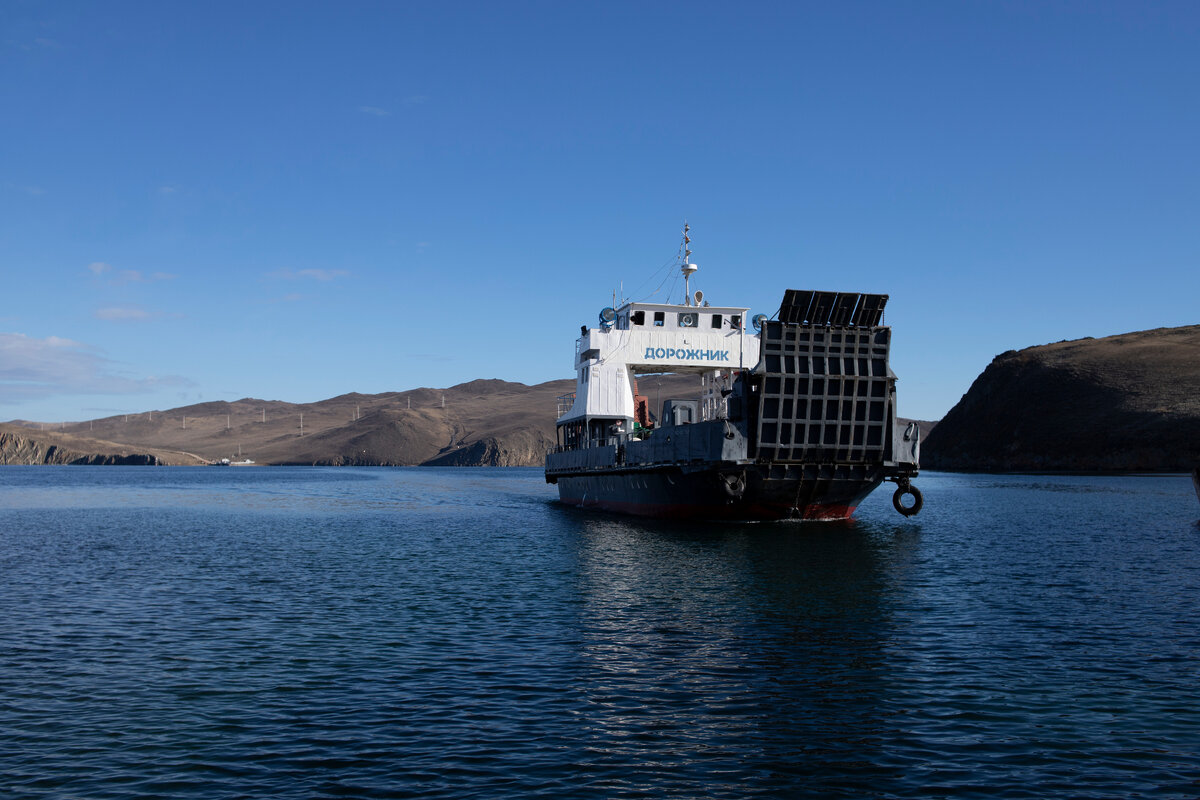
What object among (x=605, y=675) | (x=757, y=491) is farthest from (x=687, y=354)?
(x=605, y=675)

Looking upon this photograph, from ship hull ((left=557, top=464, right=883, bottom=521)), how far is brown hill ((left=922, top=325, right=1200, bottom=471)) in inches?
3671

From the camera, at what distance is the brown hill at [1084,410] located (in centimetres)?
11475

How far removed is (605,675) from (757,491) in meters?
21.8

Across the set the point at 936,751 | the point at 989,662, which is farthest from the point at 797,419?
the point at 936,751

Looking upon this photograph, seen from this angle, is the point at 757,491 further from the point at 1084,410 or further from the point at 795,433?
the point at 1084,410

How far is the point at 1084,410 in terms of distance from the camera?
13125 cm

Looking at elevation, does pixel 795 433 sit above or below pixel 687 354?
below

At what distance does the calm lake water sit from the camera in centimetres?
923

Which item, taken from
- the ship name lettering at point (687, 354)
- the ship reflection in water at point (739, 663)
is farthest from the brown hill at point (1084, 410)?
the ship reflection in water at point (739, 663)

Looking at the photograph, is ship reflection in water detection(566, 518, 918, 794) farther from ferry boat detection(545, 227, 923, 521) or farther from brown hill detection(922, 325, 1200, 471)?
brown hill detection(922, 325, 1200, 471)

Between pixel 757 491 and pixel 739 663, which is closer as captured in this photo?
pixel 739 663

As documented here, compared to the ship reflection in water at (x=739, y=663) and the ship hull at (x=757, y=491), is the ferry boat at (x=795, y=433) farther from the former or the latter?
the ship reflection in water at (x=739, y=663)

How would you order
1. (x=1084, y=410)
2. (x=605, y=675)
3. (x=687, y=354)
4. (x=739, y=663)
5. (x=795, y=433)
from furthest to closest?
(x=1084, y=410)
(x=687, y=354)
(x=795, y=433)
(x=739, y=663)
(x=605, y=675)

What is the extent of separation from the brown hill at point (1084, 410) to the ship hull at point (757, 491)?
93250 millimetres
